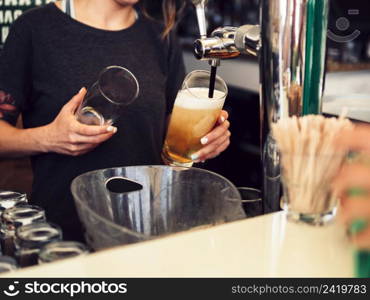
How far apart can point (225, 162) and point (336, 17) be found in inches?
44.9

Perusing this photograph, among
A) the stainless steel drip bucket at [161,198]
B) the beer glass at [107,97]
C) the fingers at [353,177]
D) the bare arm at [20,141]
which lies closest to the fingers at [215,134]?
the beer glass at [107,97]

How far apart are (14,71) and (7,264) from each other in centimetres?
97

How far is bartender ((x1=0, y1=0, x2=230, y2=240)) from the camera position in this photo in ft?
4.99

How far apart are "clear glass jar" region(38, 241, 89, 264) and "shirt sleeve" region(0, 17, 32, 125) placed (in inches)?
36.8

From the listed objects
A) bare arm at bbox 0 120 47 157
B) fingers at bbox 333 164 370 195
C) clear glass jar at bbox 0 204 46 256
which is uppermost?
fingers at bbox 333 164 370 195

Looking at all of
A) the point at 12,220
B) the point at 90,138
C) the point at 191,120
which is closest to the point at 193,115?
the point at 191,120

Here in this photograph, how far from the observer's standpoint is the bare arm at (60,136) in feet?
3.83

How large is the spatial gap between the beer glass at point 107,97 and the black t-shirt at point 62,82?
35 cm

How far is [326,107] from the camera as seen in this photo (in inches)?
80.3

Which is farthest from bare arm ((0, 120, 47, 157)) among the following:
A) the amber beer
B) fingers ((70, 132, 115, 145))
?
the amber beer

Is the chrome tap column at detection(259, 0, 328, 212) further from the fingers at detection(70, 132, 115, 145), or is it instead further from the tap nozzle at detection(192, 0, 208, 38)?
the fingers at detection(70, 132, 115, 145)

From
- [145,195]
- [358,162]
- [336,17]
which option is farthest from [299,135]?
[336,17]

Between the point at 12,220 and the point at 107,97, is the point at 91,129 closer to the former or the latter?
the point at 107,97

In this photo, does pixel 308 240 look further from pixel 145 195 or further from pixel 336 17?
pixel 336 17
